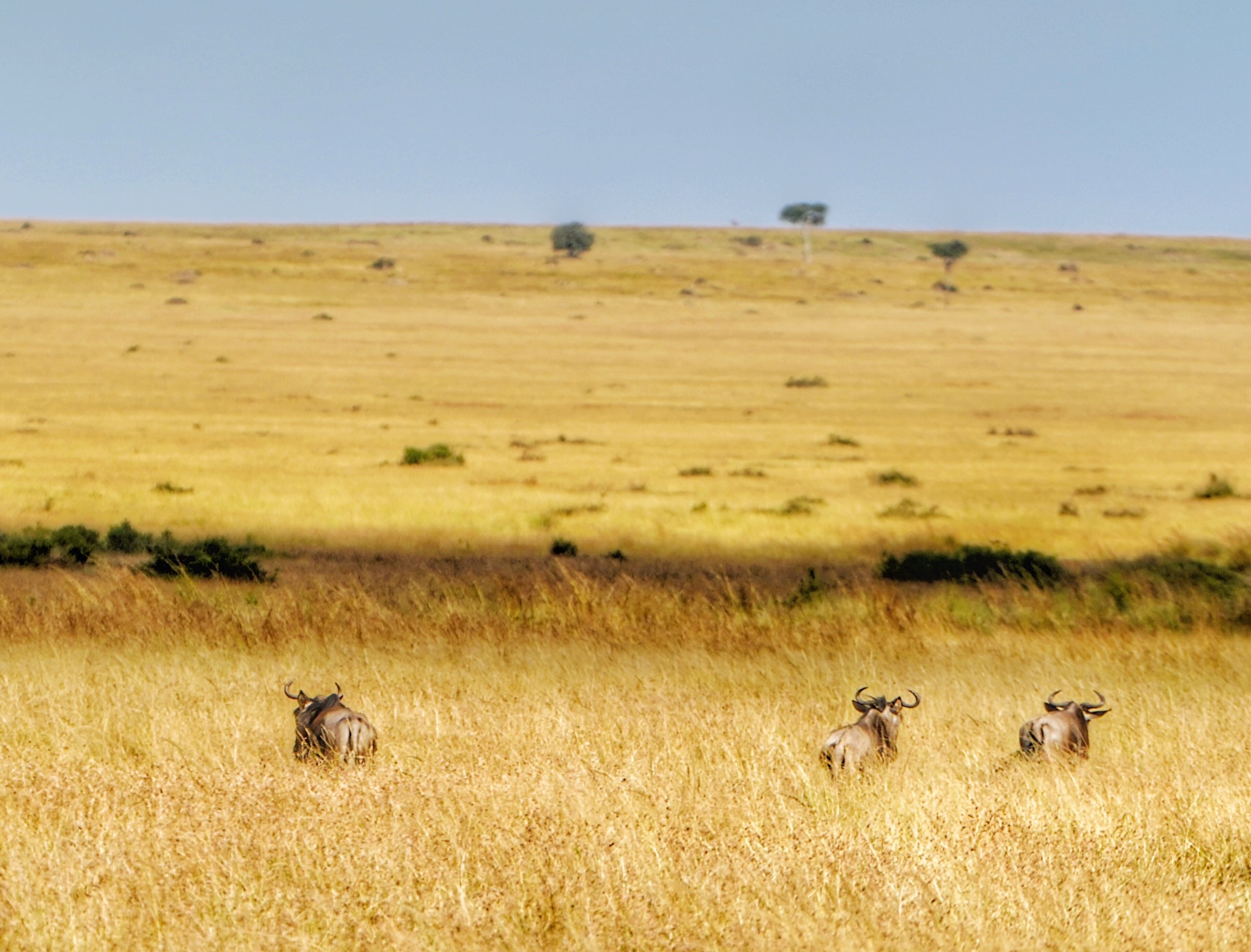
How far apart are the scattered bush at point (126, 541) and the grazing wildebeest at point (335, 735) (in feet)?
45.1

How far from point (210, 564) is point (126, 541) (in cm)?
457

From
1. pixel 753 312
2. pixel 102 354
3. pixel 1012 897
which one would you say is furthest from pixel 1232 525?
pixel 753 312

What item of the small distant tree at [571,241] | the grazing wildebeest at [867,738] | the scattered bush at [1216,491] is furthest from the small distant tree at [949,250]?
the grazing wildebeest at [867,738]

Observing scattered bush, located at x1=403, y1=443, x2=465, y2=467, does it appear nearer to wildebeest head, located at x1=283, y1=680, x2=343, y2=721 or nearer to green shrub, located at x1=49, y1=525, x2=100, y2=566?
green shrub, located at x1=49, y1=525, x2=100, y2=566

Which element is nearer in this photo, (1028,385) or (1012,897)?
(1012,897)

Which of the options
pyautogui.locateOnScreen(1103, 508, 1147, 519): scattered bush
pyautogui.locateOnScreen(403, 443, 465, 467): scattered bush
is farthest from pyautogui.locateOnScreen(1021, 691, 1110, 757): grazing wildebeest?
pyautogui.locateOnScreen(403, 443, 465, 467): scattered bush

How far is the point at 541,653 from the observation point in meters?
12.4

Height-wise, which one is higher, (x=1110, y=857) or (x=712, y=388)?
(x=1110, y=857)

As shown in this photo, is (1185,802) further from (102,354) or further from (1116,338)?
(1116,338)

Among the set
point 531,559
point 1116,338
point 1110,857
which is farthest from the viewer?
point 1116,338

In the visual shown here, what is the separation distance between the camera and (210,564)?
18.0 meters

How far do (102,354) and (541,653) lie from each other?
6328cm

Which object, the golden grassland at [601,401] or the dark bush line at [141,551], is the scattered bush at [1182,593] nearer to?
the golden grassland at [601,401]

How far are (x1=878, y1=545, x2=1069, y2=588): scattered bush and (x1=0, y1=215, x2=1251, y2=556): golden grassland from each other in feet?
16.1
